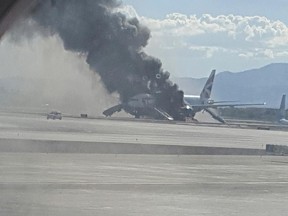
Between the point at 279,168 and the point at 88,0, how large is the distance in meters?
29.1

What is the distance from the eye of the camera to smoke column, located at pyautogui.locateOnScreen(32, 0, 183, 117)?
26.5 feet

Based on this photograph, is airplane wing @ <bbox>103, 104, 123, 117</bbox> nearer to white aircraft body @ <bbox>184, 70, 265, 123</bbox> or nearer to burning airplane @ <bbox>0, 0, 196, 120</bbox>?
burning airplane @ <bbox>0, 0, 196, 120</bbox>

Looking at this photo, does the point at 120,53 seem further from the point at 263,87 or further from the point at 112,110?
the point at 263,87

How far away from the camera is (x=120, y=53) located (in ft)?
145

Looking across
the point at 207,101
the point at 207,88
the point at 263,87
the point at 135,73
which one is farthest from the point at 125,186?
the point at 263,87

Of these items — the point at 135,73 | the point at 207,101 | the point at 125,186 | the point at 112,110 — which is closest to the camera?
the point at 125,186

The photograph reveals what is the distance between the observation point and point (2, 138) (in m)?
24.3

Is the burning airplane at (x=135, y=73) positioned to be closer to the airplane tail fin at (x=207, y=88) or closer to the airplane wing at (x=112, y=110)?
the airplane wing at (x=112, y=110)

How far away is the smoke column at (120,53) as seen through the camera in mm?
8062

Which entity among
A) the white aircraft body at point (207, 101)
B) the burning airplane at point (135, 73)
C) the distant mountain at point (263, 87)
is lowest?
the burning airplane at point (135, 73)

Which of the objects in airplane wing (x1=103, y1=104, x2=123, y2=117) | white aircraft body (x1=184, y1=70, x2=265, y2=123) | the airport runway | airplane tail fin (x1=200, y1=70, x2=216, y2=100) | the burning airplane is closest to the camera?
the airport runway

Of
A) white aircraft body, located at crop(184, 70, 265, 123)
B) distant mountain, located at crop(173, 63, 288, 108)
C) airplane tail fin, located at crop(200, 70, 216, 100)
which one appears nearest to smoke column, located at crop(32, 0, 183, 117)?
white aircraft body, located at crop(184, 70, 265, 123)

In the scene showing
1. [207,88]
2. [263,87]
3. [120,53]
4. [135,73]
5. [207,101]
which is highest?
[263,87]

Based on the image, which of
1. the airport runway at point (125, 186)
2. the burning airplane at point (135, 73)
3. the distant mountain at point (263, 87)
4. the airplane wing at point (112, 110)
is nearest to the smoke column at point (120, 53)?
the burning airplane at point (135, 73)
